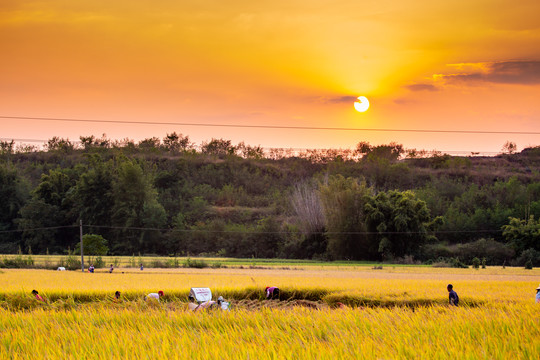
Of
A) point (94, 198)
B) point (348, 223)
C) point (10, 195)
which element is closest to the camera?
point (348, 223)

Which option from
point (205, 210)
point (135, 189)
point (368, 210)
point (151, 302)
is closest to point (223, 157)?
point (205, 210)

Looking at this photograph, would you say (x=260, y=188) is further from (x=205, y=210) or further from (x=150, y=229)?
(x=150, y=229)

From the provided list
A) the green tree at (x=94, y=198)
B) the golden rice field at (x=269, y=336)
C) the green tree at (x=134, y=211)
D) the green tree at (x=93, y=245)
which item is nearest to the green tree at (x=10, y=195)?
the green tree at (x=94, y=198)

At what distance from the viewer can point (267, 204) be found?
80.3m

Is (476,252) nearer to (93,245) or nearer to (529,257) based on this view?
(529,257)

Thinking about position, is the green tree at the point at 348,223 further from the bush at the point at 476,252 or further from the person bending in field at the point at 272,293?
the person bending in field at the point at 272,293

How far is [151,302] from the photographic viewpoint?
1580cm

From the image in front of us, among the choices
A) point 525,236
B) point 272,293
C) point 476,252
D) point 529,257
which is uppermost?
point 272,293

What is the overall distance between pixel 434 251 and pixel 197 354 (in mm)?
49458

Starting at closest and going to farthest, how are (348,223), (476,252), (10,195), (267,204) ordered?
(476,252), (348,223), (10,195), (267,204)

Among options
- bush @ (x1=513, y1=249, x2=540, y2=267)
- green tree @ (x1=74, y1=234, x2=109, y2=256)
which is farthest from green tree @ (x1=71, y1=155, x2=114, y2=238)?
bush @ (x1=513, y1=249, x2=540, y2=267)

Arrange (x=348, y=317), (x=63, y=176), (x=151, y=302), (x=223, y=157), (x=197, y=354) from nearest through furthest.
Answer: (x=197, y=354) < (x=348, y=317) < (x=151, y=302) < (x=63, y=176) < (x=223, y=157)

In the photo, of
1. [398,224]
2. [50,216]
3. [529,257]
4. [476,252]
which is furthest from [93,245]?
[529,257]

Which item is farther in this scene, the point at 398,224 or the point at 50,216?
the point at 50,216
